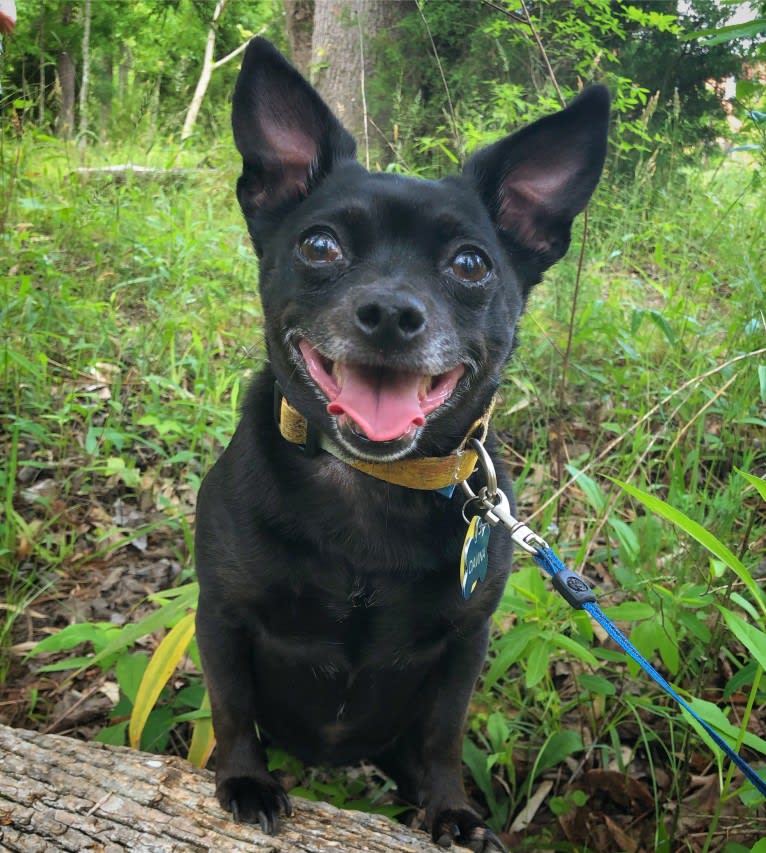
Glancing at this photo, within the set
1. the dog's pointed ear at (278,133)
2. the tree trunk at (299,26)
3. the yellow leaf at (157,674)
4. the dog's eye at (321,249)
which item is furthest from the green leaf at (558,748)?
the tree trunk at (299,26)

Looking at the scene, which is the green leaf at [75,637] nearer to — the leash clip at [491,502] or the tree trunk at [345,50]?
the leash clip at [491,502]

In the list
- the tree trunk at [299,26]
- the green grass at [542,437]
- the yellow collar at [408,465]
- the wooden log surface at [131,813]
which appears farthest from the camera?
the tree trunk at [299,26]

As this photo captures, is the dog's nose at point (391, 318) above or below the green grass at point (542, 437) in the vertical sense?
above

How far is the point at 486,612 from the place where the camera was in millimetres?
1895

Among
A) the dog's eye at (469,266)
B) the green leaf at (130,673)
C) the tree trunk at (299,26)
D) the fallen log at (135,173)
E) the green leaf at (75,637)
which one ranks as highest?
the tree trunk at (299,26)

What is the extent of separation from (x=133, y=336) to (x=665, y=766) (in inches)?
112

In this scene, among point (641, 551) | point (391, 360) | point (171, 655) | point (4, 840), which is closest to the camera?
point (4, 840)

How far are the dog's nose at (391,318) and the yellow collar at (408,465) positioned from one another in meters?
0.29

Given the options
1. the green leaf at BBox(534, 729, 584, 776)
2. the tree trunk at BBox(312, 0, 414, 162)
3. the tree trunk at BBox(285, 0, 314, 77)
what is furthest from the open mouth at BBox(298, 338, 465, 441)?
the tree trunk at BBox(285, 0, 314, 77)

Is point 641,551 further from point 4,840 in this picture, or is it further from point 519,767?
point 4,840

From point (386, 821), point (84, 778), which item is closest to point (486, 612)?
point (386, 821)

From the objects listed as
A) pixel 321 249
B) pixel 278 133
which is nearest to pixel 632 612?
pixel 321 249

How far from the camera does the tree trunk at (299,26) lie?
24.0ft

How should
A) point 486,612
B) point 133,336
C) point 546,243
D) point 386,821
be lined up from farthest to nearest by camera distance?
point 133,336, point 546,243, point 486,612, point 386,821
